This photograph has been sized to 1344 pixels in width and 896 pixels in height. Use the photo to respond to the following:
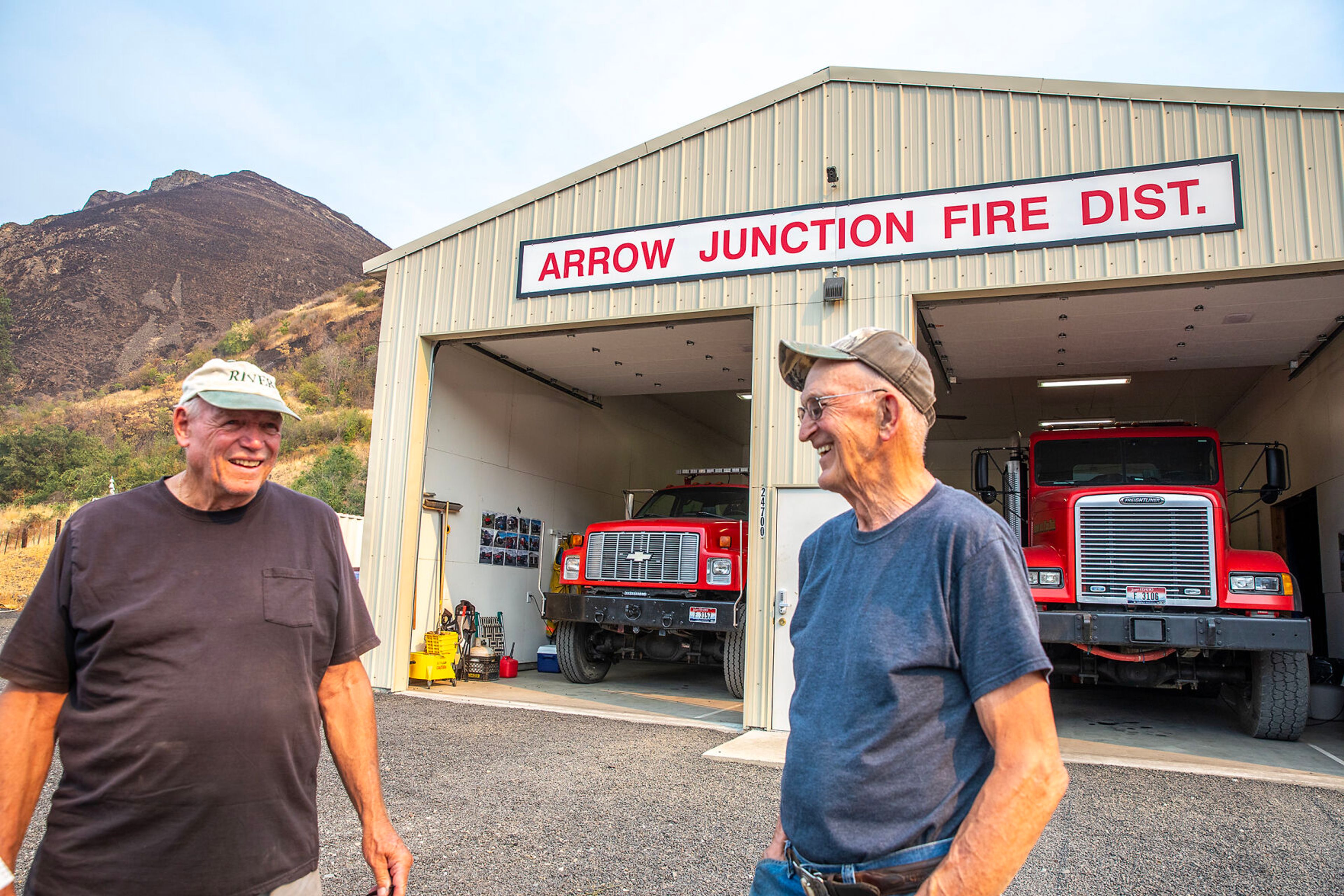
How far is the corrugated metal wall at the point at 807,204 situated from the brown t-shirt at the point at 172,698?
6.08 m

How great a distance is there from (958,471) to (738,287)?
10897mm

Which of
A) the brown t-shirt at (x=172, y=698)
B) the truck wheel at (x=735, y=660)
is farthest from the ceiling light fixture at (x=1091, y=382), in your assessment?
the brown t-shirt at (x=172, y=698)

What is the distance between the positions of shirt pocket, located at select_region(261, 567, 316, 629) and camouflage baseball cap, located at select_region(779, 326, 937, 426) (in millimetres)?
1208

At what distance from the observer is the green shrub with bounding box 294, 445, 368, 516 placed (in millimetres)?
29859

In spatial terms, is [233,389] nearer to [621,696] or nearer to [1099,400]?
[621,696]

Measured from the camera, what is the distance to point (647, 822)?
15.1 feet

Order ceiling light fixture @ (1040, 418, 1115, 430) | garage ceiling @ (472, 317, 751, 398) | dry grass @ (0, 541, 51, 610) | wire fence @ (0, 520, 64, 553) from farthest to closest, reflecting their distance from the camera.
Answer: wire fence @ (0, 520, 64, 553), dry grass @ (0, 541, 51, 610), garage ceiling @ (472, 317, 751, 398), ceiling light fixture @ (1040, 418, 1115, 430)

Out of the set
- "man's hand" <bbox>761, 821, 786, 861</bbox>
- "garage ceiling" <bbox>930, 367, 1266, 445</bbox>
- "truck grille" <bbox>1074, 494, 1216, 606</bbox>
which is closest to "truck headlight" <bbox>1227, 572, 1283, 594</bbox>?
"truck grille" <bbox>1074, 494, 1216, 606</bbox>

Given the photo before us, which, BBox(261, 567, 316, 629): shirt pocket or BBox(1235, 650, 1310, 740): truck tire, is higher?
BBox(261, 567, 316, 629): shirt pocket

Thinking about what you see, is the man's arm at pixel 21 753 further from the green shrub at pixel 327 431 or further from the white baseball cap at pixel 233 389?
the green shrub at pixel 327 431

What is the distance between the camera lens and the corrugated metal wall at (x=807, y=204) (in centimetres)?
705

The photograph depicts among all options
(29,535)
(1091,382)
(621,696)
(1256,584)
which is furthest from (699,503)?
(29,535)

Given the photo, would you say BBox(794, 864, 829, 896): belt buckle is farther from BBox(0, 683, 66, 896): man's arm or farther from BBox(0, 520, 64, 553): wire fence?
BBox(0, 520, 64, 553): wire fence

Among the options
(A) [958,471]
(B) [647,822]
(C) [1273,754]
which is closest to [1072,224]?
(C) [1273,754]
